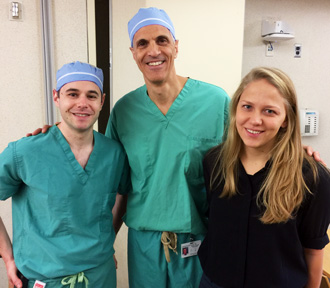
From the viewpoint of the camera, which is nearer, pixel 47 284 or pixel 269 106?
pixel 269 106

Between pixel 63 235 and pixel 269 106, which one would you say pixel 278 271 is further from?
pixel 63 235

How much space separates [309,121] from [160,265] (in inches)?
91.5

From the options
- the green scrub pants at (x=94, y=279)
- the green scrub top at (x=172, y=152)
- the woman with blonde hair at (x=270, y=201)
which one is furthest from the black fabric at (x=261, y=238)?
the green scrub pants at (x=94, y=279)

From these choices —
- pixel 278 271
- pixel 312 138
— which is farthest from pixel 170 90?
pixel 312 138

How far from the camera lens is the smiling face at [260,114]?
966 millimetres

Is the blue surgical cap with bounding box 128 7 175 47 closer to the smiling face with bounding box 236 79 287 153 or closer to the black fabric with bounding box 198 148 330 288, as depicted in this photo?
the smiling face with bounding box 236 79 287 153

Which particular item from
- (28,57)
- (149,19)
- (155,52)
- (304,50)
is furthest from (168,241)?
(304,50)

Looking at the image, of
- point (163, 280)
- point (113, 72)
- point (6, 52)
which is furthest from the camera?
point (113, 72)

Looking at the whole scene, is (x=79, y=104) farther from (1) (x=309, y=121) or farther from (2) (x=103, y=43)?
(1) (x=309, y=121)

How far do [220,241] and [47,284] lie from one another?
639 millimetres

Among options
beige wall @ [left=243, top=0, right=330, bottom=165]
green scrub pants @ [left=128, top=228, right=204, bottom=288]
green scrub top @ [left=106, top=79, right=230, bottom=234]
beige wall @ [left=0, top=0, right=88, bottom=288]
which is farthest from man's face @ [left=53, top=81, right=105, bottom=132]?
beige wall @ [left=243, top=0, right=330, bottom=165]

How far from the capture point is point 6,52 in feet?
6.53

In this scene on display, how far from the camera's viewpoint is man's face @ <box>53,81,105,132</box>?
117cm

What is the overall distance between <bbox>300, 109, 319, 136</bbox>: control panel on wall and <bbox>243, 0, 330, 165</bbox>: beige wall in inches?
3.2
